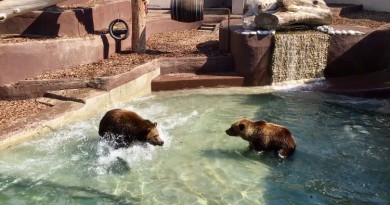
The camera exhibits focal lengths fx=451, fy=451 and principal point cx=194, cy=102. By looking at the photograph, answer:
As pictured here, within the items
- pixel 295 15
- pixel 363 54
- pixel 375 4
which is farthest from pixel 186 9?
pixel 375 4

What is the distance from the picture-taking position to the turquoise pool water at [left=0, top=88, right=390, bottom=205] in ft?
18.6

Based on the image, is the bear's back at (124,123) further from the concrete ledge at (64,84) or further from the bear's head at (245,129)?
the concrete ledge at (64,84)

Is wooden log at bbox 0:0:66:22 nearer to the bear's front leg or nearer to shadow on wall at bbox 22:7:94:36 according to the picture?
shadow on wall at bbox 22:7:94:36

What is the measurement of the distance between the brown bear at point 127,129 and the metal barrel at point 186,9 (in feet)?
18.2

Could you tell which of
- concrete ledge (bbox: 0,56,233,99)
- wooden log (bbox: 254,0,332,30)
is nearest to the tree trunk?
concrete ledge (bbox: 0,56,233,99)

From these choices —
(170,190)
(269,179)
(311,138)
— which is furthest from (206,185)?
(311,138)

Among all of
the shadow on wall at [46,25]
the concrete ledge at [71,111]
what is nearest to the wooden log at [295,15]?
the concrete ledge at [71,111]

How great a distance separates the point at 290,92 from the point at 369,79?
210 cm

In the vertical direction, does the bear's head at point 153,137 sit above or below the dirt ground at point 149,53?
below

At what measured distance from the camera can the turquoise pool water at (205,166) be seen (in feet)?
18.6

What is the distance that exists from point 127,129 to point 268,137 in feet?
6.69

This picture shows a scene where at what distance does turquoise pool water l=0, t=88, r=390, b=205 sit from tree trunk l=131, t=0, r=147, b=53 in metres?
3.41

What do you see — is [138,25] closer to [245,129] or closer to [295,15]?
[295,15]

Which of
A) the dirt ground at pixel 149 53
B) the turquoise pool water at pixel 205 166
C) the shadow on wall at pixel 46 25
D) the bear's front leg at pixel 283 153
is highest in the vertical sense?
the shadow on wall at pixel 46 25
